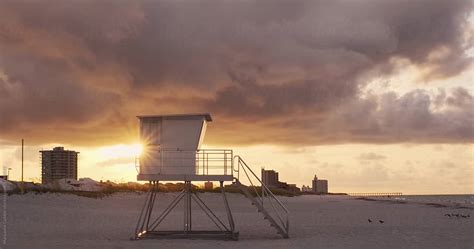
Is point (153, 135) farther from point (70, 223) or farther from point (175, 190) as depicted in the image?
point (175, 190)

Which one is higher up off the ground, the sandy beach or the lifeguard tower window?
the lifeguard tower window

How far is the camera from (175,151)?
30.4 metres

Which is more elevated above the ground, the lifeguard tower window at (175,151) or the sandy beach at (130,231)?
the lifeguard tower window at (175,151)

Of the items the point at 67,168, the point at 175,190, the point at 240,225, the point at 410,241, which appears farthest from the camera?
the point at 67,168

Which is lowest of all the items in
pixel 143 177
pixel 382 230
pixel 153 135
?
pixel 382 230

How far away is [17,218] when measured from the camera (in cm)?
4516

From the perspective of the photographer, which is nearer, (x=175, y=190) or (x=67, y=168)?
(x=175, y=190)

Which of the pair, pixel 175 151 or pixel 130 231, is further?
pixel 130 231

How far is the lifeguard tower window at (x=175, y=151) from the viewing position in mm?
30234

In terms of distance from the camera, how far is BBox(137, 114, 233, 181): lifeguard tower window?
30234 mm

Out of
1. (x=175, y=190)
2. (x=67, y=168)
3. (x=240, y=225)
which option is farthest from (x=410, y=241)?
(x=67, y=168)

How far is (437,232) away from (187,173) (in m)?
18.7

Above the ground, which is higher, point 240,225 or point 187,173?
point 187,173

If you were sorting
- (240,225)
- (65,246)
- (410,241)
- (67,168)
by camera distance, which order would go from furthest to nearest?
(67,168), (240,225), (410,241), (65,246)
